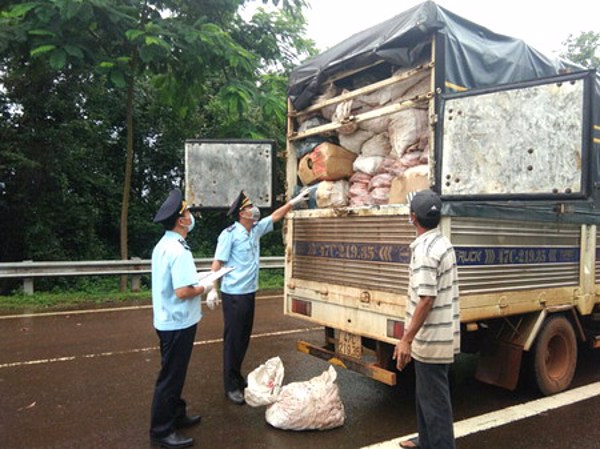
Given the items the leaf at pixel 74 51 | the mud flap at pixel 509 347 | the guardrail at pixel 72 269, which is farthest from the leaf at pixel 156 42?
the mud flap at pixel 509 347

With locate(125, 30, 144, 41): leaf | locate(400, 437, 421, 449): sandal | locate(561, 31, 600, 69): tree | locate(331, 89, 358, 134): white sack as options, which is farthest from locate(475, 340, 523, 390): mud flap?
locate(561, 31, 600, 69): tree

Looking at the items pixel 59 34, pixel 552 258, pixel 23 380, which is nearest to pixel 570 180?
pixel 552 258

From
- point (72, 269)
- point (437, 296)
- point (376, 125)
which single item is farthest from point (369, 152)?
point (72, 269)

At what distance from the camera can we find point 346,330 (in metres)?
4.31

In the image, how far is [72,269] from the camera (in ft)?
32.0

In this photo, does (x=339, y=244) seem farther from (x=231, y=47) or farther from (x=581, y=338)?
(x=231, y=47)

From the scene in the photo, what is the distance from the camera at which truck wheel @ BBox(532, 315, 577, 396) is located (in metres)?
4.38

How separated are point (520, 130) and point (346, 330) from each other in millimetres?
2126

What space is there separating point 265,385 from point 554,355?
109 inches

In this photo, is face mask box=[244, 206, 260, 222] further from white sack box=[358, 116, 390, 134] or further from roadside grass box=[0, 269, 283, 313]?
roadside grass box=[0, 269, 283, 313]

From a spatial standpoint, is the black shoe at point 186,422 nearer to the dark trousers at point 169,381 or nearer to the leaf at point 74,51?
the dark trousers at point 169,381

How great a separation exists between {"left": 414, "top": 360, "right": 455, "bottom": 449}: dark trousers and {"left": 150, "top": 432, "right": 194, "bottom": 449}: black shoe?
1.67 meters

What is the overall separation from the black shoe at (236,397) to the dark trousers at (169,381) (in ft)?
2.67

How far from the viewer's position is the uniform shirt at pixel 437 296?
2.98 metres
